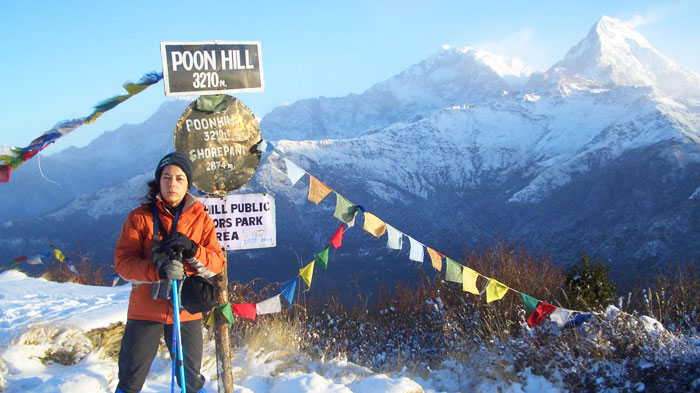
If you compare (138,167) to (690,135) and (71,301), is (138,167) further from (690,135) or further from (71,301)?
(71,301)

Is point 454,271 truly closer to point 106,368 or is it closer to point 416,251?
point 416,251

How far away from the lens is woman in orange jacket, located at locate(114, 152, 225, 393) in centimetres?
281

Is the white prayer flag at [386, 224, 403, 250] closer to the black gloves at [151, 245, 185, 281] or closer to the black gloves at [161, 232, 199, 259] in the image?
the black gloves at [161, 232, 199, 259]

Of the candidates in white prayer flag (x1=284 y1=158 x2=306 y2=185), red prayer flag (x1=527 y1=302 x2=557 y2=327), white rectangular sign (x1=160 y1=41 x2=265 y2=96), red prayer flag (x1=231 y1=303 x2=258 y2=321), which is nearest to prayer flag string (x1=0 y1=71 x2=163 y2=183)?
white rectangular sign (x1=160 y1=41 x2=265 y2=96)

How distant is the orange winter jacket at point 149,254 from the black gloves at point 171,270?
0.08 metres

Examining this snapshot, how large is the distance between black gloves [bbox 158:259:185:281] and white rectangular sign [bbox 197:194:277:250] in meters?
0.73

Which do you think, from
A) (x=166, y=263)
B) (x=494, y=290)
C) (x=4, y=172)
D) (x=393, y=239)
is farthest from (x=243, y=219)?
(x=494, y=290)

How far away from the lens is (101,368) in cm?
396

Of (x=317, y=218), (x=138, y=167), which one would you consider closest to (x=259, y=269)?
(x=317, y=218)

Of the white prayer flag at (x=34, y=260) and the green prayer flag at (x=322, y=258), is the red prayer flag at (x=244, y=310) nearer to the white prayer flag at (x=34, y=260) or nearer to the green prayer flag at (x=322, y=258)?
the green prayer flag at (x=322, y=258)

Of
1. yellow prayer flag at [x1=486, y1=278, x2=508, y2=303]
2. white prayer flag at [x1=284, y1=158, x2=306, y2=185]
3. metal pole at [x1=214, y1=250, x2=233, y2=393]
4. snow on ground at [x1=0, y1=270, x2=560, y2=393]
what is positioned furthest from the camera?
yellow prayer flag at [x1=486, y1=278, x2=508, y2=303]

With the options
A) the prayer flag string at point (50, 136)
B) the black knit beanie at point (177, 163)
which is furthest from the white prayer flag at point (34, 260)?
the black knit beanie at point (177, 163)

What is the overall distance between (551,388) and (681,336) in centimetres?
149

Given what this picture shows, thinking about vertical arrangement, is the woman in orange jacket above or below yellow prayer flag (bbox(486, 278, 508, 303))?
above
